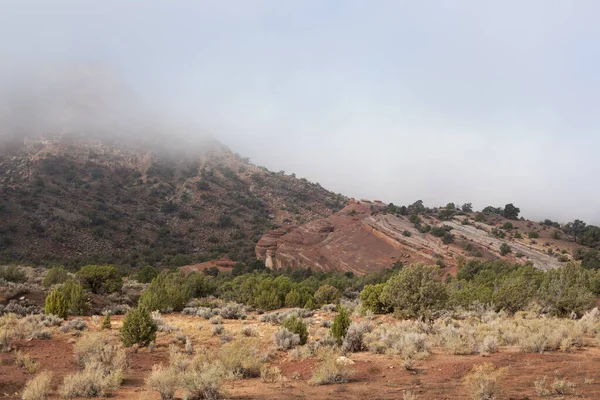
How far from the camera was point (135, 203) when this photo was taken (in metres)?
93.5

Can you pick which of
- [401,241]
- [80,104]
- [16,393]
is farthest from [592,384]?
[80,104]

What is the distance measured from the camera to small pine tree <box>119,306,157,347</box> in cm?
1545

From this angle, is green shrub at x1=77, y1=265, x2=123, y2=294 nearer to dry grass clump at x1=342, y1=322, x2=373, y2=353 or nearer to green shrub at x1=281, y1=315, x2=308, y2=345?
green shrub at x1=281, y1=315, x2=308, y2=345

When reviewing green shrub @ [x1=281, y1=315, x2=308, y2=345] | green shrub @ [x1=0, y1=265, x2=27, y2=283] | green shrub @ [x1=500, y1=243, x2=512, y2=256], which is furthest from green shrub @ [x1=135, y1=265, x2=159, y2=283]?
green shrub @ [x1=500, y1=243, x2=512, y2=256]

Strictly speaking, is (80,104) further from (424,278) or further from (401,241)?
(424,278)

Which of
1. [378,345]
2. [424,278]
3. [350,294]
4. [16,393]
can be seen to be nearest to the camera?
[16,393]

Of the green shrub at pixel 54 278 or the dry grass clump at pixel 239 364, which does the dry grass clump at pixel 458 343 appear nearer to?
the dry grass clump at pixel 239 364

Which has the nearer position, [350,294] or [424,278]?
[424,278]

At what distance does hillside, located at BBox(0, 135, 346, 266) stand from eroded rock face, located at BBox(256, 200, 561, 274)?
839 cm

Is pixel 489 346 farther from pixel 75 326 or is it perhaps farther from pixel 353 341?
pixel 75 326

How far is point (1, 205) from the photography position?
247 ft

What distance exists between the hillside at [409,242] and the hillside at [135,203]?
1029 centimetres

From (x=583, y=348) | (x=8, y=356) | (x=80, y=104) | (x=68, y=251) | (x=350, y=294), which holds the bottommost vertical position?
(x=68, y=251)

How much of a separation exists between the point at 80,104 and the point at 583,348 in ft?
563
